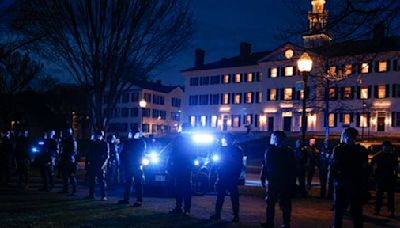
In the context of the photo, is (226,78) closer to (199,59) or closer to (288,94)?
(199,59)

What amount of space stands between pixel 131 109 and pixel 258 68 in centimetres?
2770

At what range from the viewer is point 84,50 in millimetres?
21266

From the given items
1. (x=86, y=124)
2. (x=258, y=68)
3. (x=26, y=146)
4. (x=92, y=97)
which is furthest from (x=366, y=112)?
(x=26, y=146)

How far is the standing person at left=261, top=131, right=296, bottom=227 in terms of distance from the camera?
10.8 m

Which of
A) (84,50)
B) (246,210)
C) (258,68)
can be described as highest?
(258,68)

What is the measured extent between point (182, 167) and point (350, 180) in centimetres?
480

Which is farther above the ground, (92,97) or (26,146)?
(92,97)

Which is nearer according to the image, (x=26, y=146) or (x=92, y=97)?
(x=26, y=146)

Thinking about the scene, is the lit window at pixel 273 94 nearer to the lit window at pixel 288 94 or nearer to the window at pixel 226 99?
the lit window at pixel 288 94

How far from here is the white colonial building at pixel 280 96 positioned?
61.8m

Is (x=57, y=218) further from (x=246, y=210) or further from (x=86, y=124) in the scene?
(x=86, y=124)

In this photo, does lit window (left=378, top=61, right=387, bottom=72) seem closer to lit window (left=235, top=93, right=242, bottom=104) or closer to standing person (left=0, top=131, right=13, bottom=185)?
lit window (left=235, top=93, right=242, bottom=104)

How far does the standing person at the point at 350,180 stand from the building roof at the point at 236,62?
220ft

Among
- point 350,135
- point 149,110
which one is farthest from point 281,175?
point 149,110
